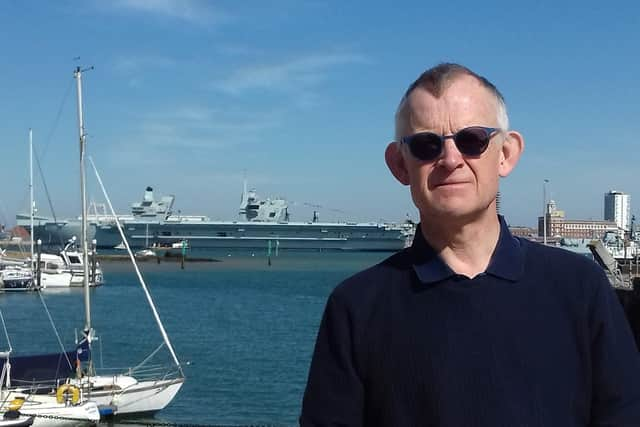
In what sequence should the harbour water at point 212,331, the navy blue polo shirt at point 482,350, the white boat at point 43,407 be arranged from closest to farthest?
the navy blue polo shirt at point 482,350 → the white boat at point 43,407 → the harbour water at point 212,331

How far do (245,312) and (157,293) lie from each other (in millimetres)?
13635

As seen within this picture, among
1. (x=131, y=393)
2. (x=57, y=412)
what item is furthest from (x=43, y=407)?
(x=131, y=393)

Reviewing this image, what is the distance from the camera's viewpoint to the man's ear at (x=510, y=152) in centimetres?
189

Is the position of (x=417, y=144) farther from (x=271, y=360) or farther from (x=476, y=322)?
(x=271, y=360)

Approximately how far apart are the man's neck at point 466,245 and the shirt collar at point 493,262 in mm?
16

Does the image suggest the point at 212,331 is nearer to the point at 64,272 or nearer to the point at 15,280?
the point at 15,280

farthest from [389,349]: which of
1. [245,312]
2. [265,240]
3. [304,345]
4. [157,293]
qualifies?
[265,240]

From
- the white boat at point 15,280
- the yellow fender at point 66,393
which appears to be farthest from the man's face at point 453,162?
the white boat at point 15,280

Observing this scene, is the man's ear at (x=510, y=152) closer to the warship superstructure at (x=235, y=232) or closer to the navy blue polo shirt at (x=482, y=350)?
the navy blue polo shirt at (x=482, y=350)

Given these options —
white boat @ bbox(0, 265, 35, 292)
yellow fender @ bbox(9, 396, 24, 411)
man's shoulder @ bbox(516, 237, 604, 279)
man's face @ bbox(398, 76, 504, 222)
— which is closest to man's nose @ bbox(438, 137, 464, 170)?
man's face @ bbox(398, 76, 504, 222)

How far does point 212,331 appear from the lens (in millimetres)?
31953

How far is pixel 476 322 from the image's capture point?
1.72 metres

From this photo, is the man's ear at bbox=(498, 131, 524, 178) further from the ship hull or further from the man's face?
the ship hull

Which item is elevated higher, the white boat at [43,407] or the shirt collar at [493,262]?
the shirt collar at [493,262]
